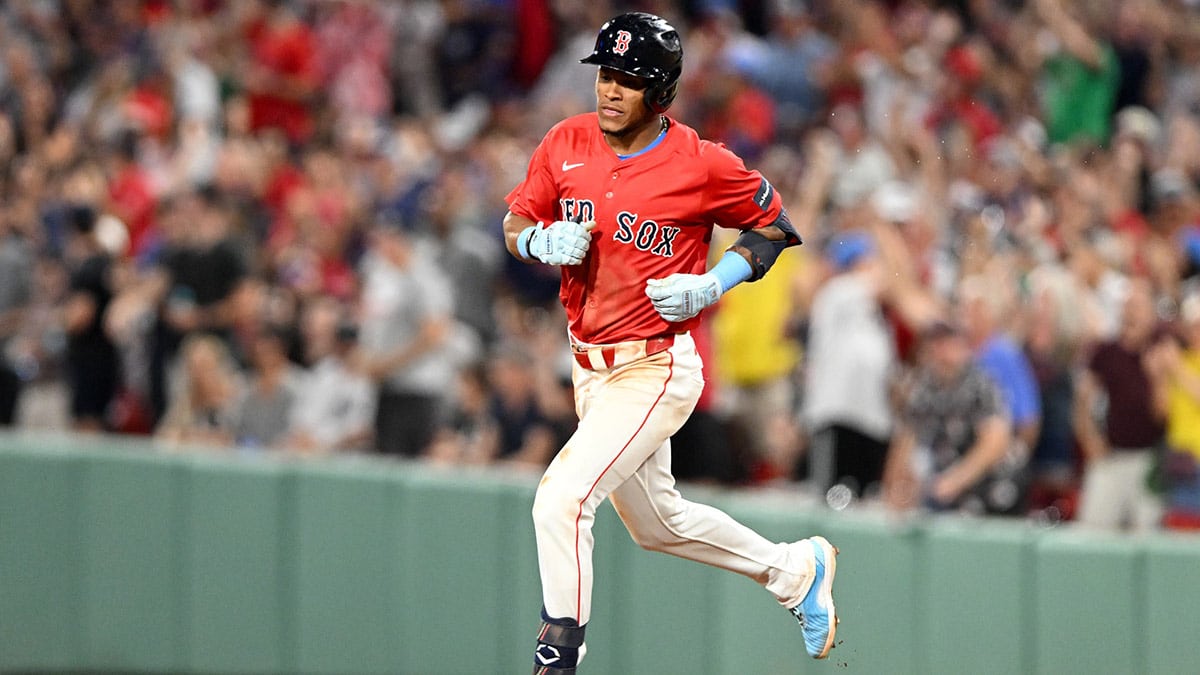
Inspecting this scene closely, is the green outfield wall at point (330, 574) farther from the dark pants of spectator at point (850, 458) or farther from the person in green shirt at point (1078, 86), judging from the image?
the person in green shirt at point (1078, 86)

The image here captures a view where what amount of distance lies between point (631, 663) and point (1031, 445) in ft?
7.82

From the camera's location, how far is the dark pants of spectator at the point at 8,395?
40.1ft

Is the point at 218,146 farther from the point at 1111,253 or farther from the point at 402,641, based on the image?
the point at 1111,253

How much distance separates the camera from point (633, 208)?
6082mm

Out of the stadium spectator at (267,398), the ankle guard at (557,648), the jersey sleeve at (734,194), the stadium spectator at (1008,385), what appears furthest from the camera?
the stadium spectator at (267,398)

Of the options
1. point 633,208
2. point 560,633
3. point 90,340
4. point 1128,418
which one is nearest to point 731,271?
point 633,208

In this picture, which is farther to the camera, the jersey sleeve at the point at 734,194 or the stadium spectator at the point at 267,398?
the stadium spectator at the point at 267,398

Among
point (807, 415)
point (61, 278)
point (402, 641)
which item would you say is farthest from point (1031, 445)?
point (61, 278)

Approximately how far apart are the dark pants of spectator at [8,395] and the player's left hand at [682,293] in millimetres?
7361

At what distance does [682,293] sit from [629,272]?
252 millimetres

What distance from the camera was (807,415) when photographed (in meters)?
10.1

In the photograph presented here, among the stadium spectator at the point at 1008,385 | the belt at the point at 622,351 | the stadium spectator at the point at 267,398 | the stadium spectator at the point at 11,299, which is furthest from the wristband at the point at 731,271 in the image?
the stadium spectator at the point at 11,299

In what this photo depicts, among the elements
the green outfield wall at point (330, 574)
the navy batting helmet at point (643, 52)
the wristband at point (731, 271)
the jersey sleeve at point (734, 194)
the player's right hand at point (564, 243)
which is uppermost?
the navy batting helmet at point (643, 52)

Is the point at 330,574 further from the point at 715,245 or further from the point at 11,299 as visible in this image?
the point at 11,299
